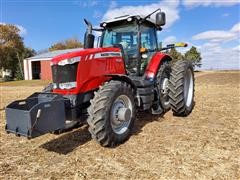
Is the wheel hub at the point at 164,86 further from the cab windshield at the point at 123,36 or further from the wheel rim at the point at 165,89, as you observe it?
the cab windshield at the point at 123,36

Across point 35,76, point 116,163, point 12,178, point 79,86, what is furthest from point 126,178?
point 35,76

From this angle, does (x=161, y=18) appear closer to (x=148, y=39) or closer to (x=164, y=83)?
(x=148, y=39)

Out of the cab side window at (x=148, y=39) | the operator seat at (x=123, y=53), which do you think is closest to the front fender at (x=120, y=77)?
the operator seat at (x=123, y=53)

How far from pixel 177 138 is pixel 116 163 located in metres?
1.54

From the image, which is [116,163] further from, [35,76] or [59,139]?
[35,76]

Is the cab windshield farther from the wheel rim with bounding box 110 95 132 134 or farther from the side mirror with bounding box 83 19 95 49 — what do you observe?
the wheel rim with bounding box 110 95 132 134

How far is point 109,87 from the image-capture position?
455cm

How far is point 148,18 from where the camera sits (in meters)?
6.22

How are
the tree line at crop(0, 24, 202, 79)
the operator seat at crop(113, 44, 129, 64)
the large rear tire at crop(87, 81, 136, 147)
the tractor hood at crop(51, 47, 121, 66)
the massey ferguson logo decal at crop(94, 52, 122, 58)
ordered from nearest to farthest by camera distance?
the large rear tire at crop(87, 81, 136, 147) < the tractor hood at crop(51, 47, 121, 66) < the massey ferguson logo decal at crop(94, 52, 122, 58) < the operator seat at crop(113, 44, 129, 64) < the tree line at crop(0, 24, 202, 79)

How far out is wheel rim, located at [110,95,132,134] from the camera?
15.5 ft

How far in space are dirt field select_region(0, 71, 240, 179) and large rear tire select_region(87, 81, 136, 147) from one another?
23 cm

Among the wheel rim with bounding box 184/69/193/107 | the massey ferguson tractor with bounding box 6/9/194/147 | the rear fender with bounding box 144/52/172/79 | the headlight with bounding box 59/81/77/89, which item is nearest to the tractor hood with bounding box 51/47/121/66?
the massey ferguson tractor with bounding box 6/9/194/147

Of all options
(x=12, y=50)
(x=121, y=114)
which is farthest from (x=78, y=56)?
(x=12, y=50)

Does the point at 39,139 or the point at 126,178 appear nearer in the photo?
the point at 126,178
